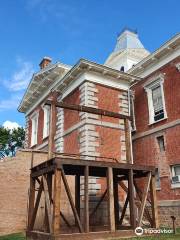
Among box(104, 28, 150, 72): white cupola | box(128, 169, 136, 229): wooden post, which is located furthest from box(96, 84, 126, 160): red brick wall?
box(104, 28, 150, 72): white cupola

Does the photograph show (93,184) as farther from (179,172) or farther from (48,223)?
(48,223)

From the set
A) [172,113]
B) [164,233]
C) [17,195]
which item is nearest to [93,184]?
[17,195]

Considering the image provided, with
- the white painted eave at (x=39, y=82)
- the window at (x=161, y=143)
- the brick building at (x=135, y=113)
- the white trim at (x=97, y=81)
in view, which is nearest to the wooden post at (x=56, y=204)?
the brick building at (x=135, y=113)

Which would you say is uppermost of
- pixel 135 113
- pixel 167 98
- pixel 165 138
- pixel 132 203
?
pixel 167 98

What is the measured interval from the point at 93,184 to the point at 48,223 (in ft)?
21.1

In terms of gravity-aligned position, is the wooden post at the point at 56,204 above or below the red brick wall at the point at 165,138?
below

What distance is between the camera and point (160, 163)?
17.3 metres

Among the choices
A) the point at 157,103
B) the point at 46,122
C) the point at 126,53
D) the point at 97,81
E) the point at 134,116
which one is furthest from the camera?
the point at 126,53

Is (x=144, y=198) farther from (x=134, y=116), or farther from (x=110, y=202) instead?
(x=134, y=116)

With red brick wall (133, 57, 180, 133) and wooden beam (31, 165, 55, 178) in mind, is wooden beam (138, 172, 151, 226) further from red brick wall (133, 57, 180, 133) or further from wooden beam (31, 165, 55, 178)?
red brick wall (133, 57, 180, 133)

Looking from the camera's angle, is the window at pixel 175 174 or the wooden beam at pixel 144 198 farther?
the window at pixel 175 174

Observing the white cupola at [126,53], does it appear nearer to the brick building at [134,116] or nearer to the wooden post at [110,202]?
the brick building at [134,116]

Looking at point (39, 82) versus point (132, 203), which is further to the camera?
point (39, 82)

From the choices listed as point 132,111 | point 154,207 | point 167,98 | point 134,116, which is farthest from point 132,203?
point 132,111
